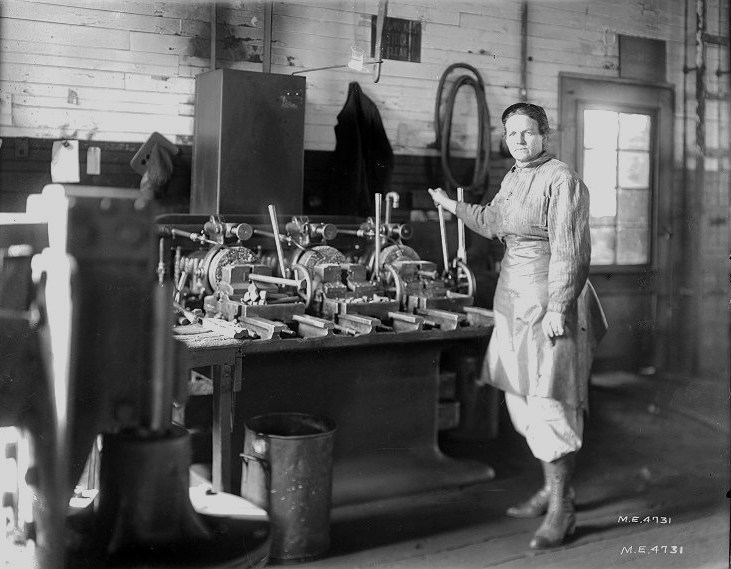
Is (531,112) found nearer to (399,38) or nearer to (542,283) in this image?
(542,283)

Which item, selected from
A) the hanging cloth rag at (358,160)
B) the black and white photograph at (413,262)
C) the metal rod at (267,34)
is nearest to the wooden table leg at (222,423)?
the black and white photograph at (413,262)

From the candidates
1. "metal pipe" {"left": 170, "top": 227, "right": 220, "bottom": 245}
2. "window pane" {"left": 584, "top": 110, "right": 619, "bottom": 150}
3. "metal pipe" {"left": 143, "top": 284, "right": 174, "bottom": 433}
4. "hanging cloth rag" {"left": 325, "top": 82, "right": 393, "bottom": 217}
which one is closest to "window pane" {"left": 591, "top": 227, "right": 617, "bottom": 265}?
"window pane" {"left": 584, "top": 110, "right": 619, "bottom": 150}

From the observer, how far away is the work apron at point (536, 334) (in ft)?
10.7

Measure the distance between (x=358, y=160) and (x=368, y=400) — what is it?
4.46 ft

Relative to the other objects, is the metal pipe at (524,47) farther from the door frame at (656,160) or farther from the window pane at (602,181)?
the window pane at (602,181)

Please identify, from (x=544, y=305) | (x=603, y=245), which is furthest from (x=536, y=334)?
(x=603, y=245)

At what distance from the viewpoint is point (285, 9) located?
420 centimetres

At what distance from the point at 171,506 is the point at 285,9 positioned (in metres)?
2.80

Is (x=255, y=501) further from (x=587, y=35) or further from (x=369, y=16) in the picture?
(x=587, y=35)

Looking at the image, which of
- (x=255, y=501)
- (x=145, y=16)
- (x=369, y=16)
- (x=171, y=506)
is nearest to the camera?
(x=171, y=506)

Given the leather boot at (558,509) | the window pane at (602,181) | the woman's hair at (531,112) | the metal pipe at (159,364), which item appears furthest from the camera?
the window pane at (602,181)

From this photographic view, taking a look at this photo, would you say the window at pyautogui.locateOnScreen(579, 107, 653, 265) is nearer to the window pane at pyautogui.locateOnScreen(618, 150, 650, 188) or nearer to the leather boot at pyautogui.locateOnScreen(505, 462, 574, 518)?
the window pane at pyautogui.locateOnScreen(618, 150, 650, 188)

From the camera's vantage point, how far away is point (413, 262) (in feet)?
13.0

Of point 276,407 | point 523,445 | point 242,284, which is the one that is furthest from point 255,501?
point 523,445
